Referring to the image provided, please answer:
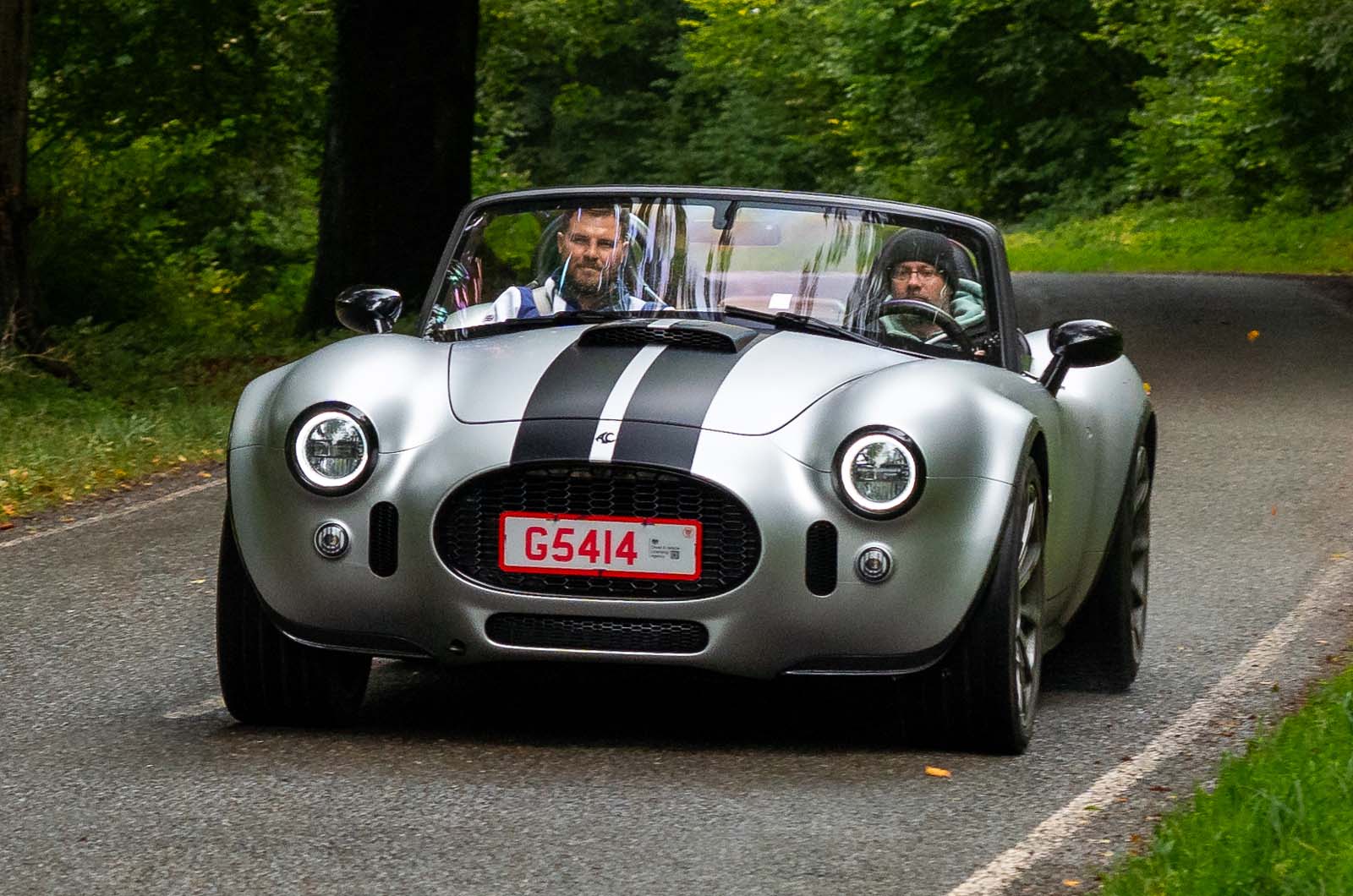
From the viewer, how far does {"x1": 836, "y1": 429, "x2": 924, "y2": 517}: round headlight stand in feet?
17.6

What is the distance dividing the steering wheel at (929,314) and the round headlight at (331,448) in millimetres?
1521

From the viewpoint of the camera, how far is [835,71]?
202 ft

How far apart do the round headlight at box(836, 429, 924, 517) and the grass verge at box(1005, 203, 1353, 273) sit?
30145 millimetres

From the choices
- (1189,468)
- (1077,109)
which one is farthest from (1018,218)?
(1189,468)

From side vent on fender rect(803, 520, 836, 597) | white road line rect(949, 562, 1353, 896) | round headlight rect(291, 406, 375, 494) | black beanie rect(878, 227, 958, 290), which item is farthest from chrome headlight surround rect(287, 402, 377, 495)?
white road line rect(949, 562, 1353, 896)

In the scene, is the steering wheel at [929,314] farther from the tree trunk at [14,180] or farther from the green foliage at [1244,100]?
the green foliage at [1244,100]

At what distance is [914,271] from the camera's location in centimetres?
644

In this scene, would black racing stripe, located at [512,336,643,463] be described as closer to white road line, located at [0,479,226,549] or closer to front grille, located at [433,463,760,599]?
front grille, located at [433,463,760,599]

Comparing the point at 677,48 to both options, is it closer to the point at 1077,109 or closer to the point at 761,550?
the point at 1077,109

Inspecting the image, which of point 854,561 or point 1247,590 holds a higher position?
point 854,561

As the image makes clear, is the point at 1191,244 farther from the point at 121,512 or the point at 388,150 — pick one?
the point at 121,512

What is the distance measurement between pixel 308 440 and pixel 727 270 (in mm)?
1381

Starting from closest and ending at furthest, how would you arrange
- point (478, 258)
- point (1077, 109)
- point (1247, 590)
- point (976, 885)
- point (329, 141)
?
point (976, 885)
point (478, 258)
point (1247, 590)
point (329, 141)
point (1077, 109)

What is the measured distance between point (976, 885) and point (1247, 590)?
4491 millimetres
